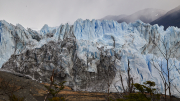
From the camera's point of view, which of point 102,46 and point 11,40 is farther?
point 11,40

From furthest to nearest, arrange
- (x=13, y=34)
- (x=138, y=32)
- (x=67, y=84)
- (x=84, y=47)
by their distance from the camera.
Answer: (x=138, y=32)
(x=13, y=34)
(x=84, y=47)
(x=67, y=84)

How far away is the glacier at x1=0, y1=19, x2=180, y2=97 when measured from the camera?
2771 centimetres

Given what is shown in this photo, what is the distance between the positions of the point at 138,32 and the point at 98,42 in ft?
45.0

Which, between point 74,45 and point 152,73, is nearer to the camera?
point 152,73

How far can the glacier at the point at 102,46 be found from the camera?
90.9 ft

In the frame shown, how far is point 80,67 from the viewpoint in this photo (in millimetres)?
29688

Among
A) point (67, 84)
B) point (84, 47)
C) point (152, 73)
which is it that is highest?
point (84, 47)

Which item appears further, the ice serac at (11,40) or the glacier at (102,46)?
the ice serac at (11,40)

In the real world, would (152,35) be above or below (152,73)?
above

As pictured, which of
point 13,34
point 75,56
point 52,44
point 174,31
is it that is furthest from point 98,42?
point 13,34

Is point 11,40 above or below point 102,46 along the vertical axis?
above

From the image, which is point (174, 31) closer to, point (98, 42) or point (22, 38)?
point (98, 42)

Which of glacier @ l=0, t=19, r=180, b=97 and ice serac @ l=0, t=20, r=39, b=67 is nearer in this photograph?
glacier @ l=0, t=19, r=180, b=97

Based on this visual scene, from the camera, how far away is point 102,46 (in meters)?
32.3
